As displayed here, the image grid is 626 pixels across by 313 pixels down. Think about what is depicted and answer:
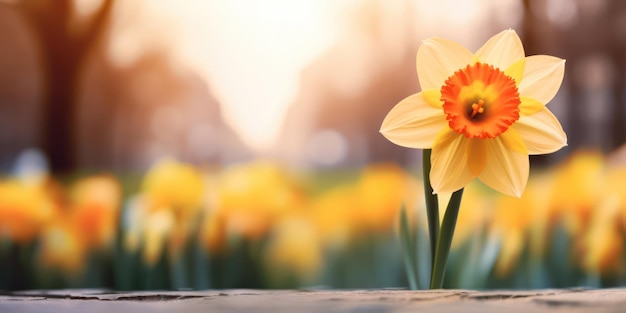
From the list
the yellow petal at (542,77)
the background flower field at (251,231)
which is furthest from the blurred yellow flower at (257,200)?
the yellow petal at (542,77)

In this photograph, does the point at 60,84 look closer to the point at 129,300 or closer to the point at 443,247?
the point at 129,300

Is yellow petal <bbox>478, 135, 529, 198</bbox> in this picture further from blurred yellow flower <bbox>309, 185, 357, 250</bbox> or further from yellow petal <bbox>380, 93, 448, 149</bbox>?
blurred yellow flower <bbox>309, 185, 357, 250</bbox>

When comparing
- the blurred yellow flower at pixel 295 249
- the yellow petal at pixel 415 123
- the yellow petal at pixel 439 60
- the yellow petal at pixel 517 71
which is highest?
the yellow petal at pixel 439 60

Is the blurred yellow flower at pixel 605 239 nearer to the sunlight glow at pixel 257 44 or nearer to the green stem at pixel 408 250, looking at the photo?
the green stem at pixel 408 250

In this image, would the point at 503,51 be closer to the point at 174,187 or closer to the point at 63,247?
the point at 174,187

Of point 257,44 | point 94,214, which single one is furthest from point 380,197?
point 94,214

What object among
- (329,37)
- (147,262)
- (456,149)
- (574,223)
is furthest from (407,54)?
(147,262)

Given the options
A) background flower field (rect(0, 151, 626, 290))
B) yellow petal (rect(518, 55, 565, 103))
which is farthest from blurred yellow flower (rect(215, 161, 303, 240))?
yellow petal (rect(518, 55, 565, 103))
